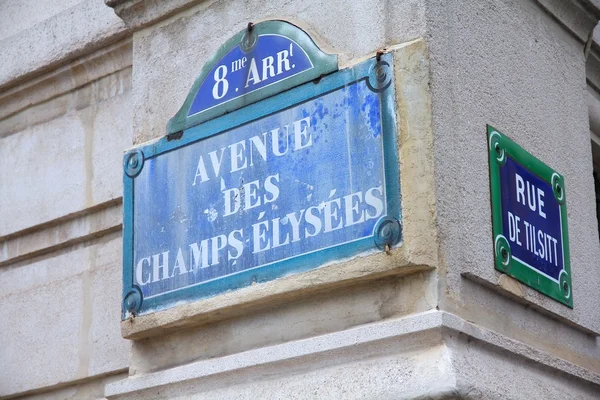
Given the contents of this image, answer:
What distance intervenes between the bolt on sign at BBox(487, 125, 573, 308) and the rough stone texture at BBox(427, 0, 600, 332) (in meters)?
0.05

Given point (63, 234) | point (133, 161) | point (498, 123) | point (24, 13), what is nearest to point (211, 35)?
point (133, 161)

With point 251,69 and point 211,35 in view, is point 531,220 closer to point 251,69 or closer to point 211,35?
point 251,69

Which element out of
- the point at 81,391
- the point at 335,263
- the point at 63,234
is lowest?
the point at 81,391

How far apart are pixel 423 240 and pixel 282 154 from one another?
68 centimetres

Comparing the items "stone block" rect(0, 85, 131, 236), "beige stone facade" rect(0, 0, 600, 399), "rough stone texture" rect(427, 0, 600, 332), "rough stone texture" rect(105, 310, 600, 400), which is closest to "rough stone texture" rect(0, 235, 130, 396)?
"beige stone facade" rect(0, 0, 600, 399)

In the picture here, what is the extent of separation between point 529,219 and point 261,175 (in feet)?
3.21

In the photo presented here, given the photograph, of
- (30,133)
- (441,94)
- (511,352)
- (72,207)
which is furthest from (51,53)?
(511,352)

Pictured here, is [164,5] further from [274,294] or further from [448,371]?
[448,371]

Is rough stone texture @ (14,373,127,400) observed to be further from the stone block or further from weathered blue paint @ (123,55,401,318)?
the stone block

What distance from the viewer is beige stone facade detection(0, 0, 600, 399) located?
3938 mm

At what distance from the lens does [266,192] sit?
4.34 metres

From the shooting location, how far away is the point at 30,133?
5.91 meters

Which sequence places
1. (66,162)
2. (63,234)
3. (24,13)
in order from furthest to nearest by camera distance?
(24,13), (66,162), (63,234)

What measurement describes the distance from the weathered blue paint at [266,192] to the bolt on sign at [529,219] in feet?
1.49
